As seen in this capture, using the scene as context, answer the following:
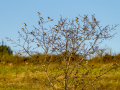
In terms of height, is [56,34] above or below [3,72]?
above

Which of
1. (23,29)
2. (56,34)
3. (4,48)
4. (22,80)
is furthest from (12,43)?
(4,48)

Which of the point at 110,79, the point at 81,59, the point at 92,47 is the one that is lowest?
the point at 110,79

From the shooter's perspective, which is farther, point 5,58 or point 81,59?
point 5,58

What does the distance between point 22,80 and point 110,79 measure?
15.4 ft

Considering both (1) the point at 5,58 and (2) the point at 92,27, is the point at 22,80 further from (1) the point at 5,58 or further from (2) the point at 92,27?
(1) the point at 5,58

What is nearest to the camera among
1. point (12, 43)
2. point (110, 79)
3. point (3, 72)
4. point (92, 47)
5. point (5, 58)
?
point (92, 47)

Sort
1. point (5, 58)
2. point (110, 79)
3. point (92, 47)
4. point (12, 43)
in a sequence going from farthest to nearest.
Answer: point (5, 58) < point (110, 79) < point (12, 43) < point (92, 47)

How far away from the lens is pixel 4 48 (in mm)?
18094

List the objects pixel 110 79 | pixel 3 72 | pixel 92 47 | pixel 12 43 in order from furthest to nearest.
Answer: pixel 3 72
pixel 110 79
pixel 12 43
pixel 92 47

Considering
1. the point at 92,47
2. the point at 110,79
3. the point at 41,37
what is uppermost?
the point at 41,37

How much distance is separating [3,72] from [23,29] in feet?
24.8

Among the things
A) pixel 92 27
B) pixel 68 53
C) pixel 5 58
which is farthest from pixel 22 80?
pixel 5 58

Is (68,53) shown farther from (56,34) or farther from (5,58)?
(5,58)

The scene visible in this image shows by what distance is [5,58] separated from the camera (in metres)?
14.6
